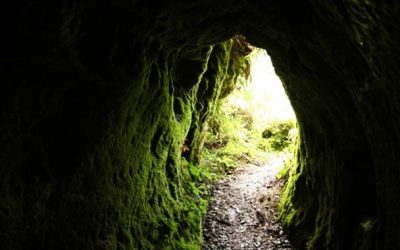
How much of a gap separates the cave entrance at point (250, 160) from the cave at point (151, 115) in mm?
914

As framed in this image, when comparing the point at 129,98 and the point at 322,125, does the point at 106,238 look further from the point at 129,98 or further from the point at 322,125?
the point at 322,125

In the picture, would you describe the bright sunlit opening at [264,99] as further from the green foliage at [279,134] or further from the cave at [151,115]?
the cave at [151,115]

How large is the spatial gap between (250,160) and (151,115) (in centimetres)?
926

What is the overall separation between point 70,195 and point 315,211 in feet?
20.9

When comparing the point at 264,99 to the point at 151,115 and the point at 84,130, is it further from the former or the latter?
the point at 84,130

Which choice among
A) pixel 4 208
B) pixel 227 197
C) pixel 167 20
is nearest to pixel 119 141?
pixel 167 20

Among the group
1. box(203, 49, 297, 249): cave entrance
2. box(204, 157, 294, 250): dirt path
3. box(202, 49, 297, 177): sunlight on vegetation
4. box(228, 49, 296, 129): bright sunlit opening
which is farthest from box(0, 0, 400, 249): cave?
box(228, 49, 296, 129): bright sunlit opening

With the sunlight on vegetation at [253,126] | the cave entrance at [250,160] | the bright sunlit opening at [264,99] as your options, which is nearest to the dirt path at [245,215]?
the cave entrance at [250,160]

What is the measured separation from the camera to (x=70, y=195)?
4.72 meters

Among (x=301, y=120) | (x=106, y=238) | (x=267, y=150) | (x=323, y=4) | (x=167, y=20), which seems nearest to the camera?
(x=323, y=4)

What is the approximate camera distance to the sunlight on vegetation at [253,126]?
51.6ft

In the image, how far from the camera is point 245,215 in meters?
10.7

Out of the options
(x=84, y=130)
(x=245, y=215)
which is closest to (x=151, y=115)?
(x=84, y=130)

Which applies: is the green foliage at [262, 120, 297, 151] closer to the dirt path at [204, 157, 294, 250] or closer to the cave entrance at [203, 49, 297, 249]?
the cave entrance at [203, 49, 297, 249]
